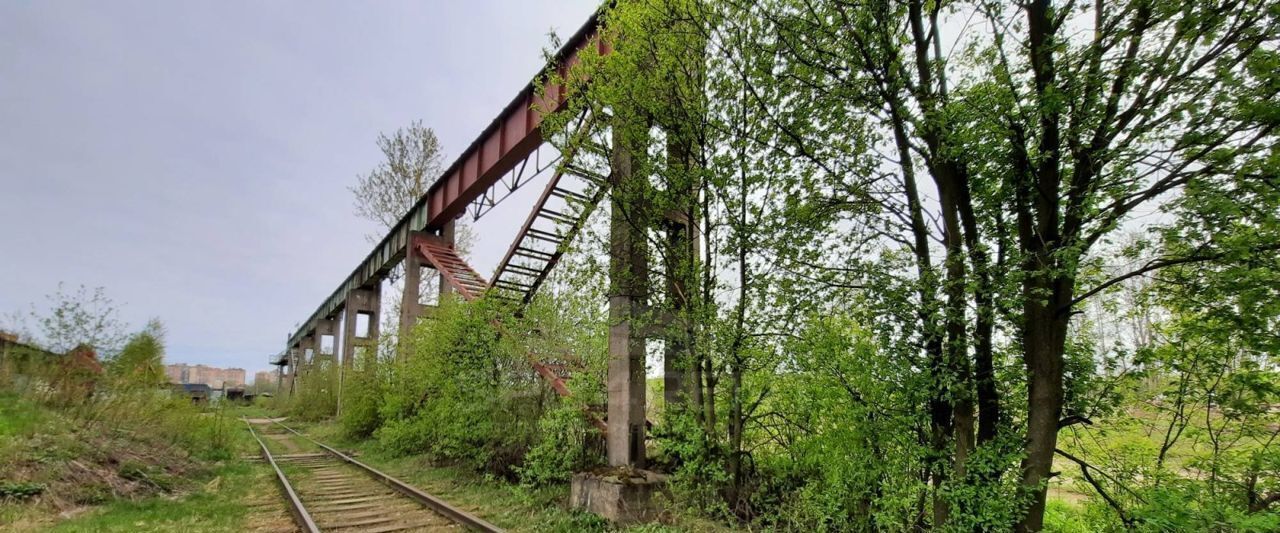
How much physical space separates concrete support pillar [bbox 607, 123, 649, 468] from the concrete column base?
473 mm

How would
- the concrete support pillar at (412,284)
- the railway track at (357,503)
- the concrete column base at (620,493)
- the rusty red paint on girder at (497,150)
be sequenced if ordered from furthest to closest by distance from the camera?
the concrete support pillar at (412,284) < the rusty red paint on girder at (497,150) < the railway track at (357,503) < the concrete column base at (620,493)

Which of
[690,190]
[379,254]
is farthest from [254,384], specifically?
[690,190]

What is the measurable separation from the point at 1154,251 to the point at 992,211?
42.1 inches

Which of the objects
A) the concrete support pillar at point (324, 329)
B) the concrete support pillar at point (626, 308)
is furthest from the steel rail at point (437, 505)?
the concrete support pillar at point (324, 329)

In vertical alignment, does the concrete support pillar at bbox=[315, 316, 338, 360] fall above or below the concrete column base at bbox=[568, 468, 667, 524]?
above

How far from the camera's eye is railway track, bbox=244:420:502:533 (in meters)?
7.35

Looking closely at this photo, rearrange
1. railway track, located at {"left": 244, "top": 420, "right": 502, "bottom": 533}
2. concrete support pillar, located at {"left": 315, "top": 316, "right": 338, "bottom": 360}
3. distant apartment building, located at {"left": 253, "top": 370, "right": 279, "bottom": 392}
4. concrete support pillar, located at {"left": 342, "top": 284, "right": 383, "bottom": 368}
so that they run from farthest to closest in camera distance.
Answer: distant apartment building, located at {"left": 253, "top": 370, "right": 279, "bottom": 392} < concrete support pillar, located at {"left": 315, "top": 316, "right": 338, "bottom": 360} < concrete support pillar, located at {"left": 342, "top": 284, "right": 383, "bottom": 368} < railway track, located at {"left": 244, "top": 420, "right": 502, "bottom": 533}

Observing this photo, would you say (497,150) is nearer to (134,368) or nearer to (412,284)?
(412,284)

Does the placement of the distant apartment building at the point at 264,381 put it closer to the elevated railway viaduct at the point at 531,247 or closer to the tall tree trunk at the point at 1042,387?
the elevated railway viaduct at the point at 531,247

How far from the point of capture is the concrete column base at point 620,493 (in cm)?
685

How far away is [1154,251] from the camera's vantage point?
406 cm

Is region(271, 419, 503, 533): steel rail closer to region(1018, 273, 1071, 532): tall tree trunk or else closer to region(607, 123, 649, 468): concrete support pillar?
region(607, 123, 649, 468): concrete support pillar

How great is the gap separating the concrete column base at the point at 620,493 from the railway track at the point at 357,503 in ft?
3.77

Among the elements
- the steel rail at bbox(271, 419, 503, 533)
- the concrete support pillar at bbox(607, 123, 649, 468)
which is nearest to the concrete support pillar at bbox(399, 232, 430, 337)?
the steel rail at bbox(271, 419, 503, 533)
